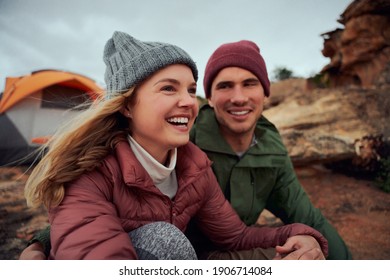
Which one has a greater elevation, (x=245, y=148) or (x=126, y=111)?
(x=126, y=111)

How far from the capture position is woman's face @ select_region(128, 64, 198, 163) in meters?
1.06

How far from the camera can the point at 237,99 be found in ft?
5.28

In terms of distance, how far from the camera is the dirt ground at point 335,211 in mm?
2020

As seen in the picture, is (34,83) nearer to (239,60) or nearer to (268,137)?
(239,60)

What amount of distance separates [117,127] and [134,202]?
1.21 ft

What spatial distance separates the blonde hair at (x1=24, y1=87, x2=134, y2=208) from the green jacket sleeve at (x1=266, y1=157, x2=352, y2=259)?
109cm

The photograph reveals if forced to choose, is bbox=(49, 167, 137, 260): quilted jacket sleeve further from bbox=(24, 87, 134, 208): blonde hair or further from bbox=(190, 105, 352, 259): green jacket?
bbox=(190, 105, 352, 259): green jacket

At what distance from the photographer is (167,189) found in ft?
3.91

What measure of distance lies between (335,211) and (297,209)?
1.45 metres

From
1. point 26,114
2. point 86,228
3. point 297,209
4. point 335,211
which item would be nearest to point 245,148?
point 297,209

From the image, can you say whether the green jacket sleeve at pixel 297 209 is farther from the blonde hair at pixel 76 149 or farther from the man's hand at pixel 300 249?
the blonde hair at pixel 76 149

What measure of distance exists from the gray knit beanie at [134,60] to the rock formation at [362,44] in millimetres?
4668
